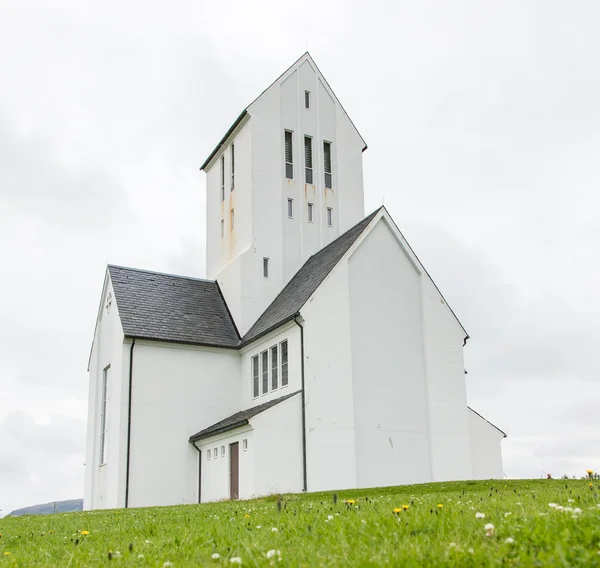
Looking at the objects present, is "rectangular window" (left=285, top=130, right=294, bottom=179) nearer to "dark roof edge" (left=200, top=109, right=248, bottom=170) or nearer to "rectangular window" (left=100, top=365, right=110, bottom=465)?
"dark roof edge" (left=200, top=109, right=248, bottom=170)

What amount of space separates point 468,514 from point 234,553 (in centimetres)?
268

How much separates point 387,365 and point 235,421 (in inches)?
222

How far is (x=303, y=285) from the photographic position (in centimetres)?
2827

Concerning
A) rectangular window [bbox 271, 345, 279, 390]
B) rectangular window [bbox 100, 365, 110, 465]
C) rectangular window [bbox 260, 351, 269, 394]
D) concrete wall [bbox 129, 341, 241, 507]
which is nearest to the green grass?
rectangular window [bbox 271, 345, 279, 390]

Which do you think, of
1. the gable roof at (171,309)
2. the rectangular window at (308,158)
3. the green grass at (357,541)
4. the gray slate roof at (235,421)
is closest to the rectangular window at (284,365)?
A: the gray slate roof at (235,421)

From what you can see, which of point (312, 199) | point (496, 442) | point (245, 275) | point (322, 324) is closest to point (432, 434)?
point (496, 442)

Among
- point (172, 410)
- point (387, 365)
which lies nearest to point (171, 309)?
point (172, 410)

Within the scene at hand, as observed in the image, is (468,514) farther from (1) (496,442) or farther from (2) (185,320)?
(2) (185,320)

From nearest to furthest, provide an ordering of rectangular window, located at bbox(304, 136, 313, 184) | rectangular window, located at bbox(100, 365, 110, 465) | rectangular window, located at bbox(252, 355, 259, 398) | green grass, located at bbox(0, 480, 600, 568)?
green grass, located at bbox(0, 480, 600, 568) < rectangular window, located at bbox(252, 355, 259, 398) < rectangular window, located at bbox(100, 365, 110, 465) < rectangular window, located at bbox(304, 136, 313, 184)

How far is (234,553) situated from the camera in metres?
Answer: 6.53

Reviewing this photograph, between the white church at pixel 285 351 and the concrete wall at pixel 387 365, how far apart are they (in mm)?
53

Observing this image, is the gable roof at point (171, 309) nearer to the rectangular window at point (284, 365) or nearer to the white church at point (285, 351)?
the white church at point (285, 351)

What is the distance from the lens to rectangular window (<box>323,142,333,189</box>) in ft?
112

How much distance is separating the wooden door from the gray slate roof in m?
0.71
